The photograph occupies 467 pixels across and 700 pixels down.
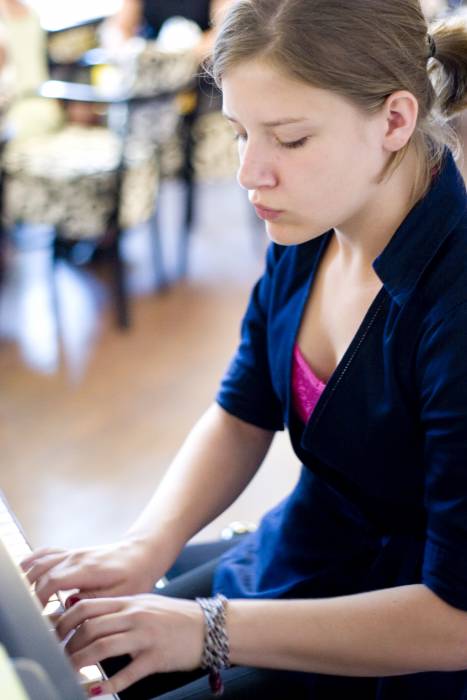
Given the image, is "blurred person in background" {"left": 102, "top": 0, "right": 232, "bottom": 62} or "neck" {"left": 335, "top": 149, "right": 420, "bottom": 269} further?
"blurred person in background" {"left": 102, "top": 0, "right": 232, "bottom": 62}

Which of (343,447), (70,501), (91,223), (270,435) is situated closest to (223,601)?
(343,447)

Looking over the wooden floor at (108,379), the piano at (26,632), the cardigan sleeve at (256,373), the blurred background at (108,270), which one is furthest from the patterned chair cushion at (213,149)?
the piano at (26,632)

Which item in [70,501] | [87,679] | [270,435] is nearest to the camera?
[87,679]

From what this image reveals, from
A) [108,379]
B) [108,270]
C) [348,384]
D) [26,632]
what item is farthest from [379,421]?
[108,270]

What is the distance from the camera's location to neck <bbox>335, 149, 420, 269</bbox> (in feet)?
3.49

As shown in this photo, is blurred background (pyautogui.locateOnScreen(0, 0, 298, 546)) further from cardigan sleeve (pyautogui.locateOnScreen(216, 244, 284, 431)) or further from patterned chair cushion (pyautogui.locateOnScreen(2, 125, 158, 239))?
cardigan sleeve (pyautogui.locateOnScreen(216, 244, 284, 431))

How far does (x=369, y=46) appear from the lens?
97 centimetres

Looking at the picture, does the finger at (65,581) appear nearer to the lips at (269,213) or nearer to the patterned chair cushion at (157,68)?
the lips at (269,213)

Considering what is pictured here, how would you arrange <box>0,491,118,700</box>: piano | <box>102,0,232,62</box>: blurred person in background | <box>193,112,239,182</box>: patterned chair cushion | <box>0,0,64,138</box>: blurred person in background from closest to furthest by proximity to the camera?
<box>0,491,118,700</box>: piano → <box>0,0,64,138</box>: blurred person in background → <box>193,112,239,182</box>: patterned chair cushion → <box>102,0,232,62</box>: blurred person in background

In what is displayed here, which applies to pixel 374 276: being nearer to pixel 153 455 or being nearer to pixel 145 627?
pixel 145 627

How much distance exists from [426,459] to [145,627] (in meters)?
0.32

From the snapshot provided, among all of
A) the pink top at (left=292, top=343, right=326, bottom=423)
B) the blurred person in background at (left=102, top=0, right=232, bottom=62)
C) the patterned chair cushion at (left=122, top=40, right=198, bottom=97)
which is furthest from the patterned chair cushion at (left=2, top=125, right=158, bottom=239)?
the pink top at (left=292, top=343, right=326, bottom=423)

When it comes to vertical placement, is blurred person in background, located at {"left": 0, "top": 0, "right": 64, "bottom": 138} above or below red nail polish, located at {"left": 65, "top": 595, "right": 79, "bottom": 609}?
above

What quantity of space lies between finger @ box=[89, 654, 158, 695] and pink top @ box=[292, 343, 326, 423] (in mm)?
338
